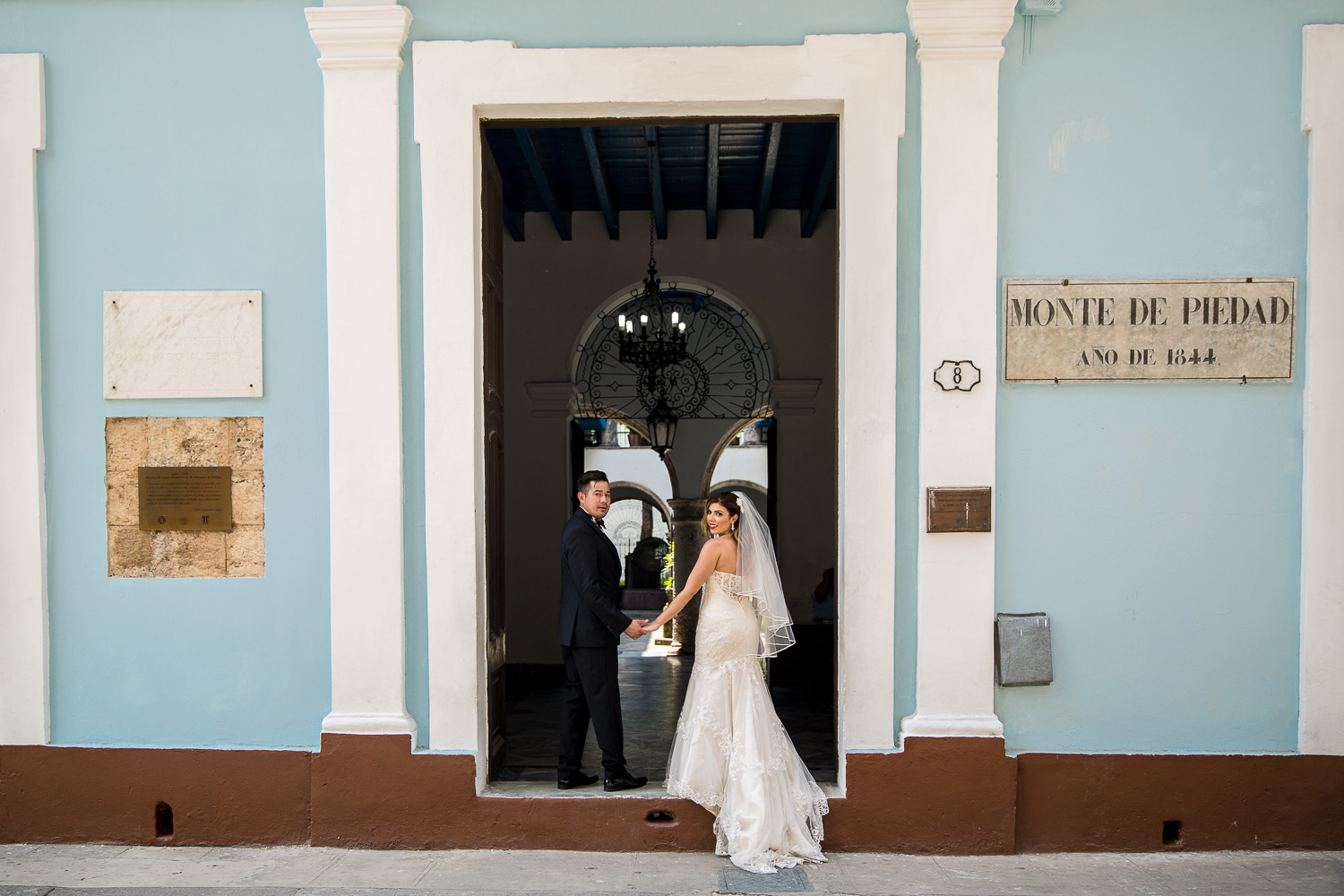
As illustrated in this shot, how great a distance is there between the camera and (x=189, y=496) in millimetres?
4062

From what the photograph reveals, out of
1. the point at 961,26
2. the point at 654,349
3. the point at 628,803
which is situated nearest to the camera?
the point at 961,26

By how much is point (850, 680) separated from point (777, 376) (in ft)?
16.1

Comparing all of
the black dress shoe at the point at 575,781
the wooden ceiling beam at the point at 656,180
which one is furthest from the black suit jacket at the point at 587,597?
the wooden ceiling beam at the point at 656,180

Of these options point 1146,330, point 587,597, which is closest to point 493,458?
point 587,597

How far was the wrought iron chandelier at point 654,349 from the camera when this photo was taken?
26.2ft

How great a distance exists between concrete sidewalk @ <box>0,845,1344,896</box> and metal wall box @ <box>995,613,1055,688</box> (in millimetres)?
760

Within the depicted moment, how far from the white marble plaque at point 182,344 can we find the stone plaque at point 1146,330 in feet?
11.1

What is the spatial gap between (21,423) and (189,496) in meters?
0.81

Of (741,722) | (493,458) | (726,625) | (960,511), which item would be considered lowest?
Result: (741,722)

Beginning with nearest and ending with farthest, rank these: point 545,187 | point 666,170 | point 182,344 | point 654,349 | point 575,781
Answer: point 182,344 → point 575,781 → point 545,187 → point 666,170 → point 654,349

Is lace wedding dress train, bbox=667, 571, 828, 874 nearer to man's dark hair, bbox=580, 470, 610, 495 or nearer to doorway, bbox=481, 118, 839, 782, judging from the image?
man's dark hair, bbox=580, 470, 610, 495

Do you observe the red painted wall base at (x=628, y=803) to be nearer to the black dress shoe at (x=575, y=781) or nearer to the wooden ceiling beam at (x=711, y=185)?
the black dress shoe at (x=575, y=781)

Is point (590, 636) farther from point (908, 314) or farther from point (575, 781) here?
point (908, 314)

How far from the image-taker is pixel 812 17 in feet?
12.9
